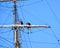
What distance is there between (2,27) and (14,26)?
3.29ft

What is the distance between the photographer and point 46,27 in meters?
22.4

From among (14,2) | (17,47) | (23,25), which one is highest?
(14,2)

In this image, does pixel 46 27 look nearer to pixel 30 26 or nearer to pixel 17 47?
pixel 30 26

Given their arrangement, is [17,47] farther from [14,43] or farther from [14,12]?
[14,12]

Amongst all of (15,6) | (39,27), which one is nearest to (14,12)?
(15,6)

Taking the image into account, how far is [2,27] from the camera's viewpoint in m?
22.8

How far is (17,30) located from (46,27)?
8.11 feet

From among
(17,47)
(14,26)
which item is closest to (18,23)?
(14,26)

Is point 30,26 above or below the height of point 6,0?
below

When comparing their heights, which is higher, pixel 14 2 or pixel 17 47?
pixel 14 2

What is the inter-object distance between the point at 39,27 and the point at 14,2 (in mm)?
2949

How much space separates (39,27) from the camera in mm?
22656

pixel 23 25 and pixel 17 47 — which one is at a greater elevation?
pixel 23 25

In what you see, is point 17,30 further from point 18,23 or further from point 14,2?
point 14,2
